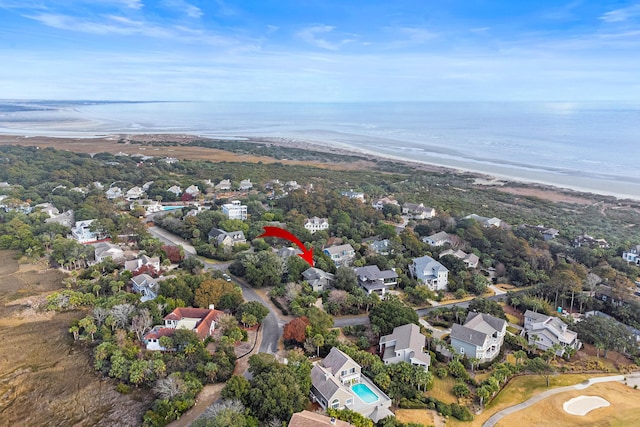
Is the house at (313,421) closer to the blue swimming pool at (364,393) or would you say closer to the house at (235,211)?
the blue swimming pool at (364,393)

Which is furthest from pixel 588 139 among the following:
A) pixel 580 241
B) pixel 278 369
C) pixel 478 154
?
pixel 278 369

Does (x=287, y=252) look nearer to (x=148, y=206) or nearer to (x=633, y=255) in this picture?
(x=148, y=206)

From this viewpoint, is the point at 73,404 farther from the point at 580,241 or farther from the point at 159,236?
the point at 580,241

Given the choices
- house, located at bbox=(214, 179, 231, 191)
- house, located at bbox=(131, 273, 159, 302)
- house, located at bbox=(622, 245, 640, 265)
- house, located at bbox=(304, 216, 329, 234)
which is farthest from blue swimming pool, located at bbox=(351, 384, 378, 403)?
house, located at bbox=(214, 179, 231, 191)

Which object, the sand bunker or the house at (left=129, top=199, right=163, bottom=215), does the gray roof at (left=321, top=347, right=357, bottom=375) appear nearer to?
the sand bunker

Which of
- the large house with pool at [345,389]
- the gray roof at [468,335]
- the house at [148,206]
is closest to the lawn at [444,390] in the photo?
the gray roof at [468,335]

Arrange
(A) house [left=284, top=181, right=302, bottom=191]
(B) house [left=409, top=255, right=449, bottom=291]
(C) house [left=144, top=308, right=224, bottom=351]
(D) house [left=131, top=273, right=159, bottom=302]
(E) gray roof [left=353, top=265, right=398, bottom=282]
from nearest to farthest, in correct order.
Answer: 1. (C) house [left=144, top=308, right=224, bottom=351]
2. (D) house [left=131, top=273, right=159, bottom=302]
3. (E) gray roof [left=353, top=265, right=398, bottom=282]
4. (B) house [left=409, top=255, right=449, bottom=291]
5. (A) house [left=284, top=181, right=302, bottom=191]

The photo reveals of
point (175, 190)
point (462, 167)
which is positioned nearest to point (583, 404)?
point (175, 190)
